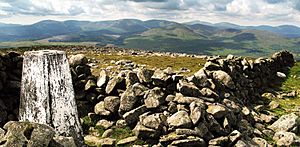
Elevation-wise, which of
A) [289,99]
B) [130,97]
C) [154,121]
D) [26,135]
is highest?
[26,135]

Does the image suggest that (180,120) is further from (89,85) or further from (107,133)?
(89,85)

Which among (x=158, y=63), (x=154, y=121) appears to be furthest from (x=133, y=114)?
(x=158, y=63)

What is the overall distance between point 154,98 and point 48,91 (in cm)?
958

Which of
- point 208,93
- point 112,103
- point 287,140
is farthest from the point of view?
point 208,93

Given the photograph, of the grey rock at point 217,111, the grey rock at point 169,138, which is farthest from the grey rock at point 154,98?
the grey rock at point 217,111

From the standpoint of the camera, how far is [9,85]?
2795 centimetres

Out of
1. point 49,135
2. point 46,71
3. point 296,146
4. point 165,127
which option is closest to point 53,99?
point 46,71

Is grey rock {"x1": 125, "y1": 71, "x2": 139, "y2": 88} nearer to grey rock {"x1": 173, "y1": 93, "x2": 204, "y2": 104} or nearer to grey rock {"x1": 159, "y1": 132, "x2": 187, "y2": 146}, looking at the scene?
grey rock {"x1": 173, "y1": 93, "x2": 204, "y2": 104}

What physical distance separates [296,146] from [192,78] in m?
10.3

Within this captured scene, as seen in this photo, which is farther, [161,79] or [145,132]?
[161,79]

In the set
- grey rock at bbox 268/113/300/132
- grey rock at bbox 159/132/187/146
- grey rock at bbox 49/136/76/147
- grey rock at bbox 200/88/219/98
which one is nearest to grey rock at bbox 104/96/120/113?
grey rock at bbox 159/132/187/146

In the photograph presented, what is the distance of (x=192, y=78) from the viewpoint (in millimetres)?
30312

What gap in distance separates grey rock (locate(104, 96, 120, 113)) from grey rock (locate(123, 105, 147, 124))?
176 centimetres

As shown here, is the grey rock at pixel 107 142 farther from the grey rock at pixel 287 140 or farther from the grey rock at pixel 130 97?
the grey rock at pixel 287 140
